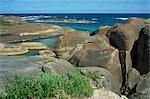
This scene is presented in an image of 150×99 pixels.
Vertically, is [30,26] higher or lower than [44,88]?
lower

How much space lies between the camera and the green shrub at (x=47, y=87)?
6137 millimetres

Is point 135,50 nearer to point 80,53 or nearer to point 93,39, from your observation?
point 93,39

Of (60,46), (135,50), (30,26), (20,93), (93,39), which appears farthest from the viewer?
(30,26)

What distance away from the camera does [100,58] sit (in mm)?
15430

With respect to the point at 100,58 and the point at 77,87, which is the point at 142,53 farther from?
the point at 77,87

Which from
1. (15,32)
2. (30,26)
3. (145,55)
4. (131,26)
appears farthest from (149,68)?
(30,26)

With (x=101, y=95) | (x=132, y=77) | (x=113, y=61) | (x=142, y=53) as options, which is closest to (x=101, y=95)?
(x=101, y=95)

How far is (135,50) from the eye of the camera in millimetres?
18562

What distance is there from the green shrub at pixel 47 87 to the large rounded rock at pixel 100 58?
8.81 metres

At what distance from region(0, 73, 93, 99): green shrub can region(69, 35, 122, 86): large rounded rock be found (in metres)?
8.81

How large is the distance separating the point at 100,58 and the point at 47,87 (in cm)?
939

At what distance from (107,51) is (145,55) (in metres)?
2.45

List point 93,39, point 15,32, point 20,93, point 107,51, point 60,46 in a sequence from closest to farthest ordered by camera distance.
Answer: point 20,93, point 107,51, point 93,39, point 60,46, point 15,32

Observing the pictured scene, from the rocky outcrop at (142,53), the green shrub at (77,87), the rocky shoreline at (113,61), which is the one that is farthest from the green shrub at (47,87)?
the rocky outcrop at (142,53)
